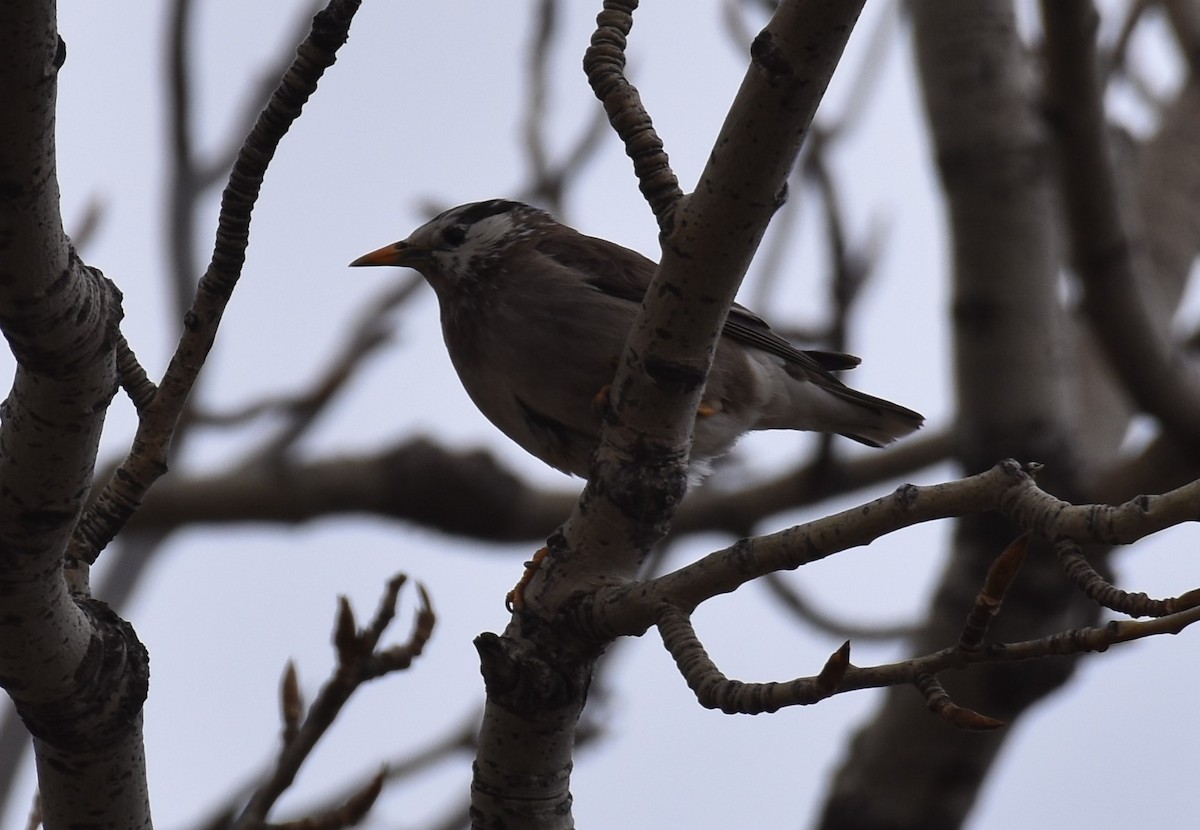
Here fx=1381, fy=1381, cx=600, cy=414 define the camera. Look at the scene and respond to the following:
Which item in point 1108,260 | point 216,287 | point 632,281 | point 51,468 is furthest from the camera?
point 1108,260

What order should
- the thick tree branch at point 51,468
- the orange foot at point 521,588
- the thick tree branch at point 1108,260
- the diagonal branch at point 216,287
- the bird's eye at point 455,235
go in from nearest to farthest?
the thick tree branch at point 51,468
the diagonal branch at point 216,287
the orange foot at point 521,588
the thick tree branch at point 1108,260
the bird's eye at point 455,235

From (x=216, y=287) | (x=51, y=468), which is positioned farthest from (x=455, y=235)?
(x=51, y=468)

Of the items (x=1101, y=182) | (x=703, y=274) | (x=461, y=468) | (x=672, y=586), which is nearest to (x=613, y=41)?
(x=703, y=274)

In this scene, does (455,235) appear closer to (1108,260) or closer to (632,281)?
(632,281)

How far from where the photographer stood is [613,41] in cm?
271

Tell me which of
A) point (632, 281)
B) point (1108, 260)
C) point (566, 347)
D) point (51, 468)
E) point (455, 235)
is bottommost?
point (51, 468)

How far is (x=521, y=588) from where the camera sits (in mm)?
3059

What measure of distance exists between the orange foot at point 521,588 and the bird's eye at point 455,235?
1.66m

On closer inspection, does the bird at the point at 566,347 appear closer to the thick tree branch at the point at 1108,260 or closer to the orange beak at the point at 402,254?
the orange beak at the point at 402,254

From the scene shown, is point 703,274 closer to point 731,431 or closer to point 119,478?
point 119,478

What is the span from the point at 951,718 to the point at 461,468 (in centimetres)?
405

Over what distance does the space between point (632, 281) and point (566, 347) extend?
0.42 m

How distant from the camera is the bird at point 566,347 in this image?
407 cm

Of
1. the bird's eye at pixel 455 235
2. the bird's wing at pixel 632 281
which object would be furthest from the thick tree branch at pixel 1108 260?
the bird's eye at pixel 455 235
